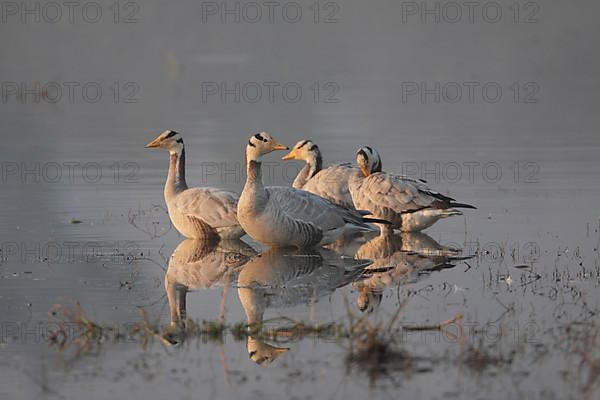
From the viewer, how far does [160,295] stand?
11.7m

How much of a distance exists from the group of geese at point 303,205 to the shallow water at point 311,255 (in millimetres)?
336

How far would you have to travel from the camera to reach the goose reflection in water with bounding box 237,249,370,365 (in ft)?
34.7

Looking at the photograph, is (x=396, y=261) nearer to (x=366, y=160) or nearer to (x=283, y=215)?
(x=283, y=215)

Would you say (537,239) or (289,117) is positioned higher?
(289,117)

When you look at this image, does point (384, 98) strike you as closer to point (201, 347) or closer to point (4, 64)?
point (4, 64)

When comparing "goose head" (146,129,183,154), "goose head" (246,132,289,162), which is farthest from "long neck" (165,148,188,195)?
"goose head" (246,132,289,162)

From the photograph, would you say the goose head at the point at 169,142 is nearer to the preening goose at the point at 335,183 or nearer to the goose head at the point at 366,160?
the preening goose at the point at 335,183

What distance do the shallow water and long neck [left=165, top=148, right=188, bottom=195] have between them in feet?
2.08

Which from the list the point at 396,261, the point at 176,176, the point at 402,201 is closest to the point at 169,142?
the point at 176,176

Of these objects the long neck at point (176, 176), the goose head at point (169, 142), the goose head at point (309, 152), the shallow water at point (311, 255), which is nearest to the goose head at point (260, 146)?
the shallow water at point (311, 255)

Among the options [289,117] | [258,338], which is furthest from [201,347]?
[289,117]

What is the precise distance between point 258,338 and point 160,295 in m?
2.25

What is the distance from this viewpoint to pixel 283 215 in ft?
45.9

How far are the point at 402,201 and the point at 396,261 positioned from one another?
2.13 metres
